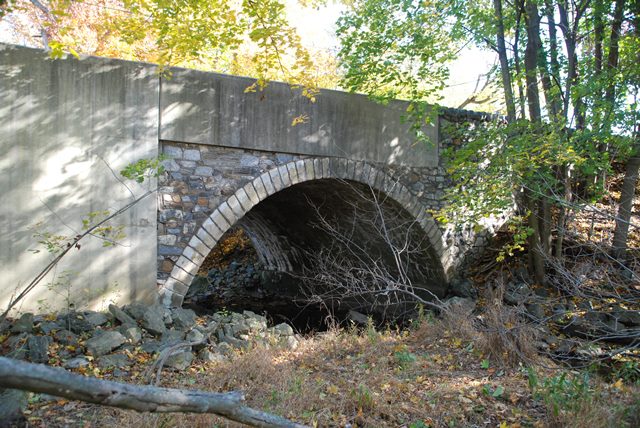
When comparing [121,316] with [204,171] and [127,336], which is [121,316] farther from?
[204,171]

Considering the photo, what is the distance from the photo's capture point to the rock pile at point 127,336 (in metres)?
4.52

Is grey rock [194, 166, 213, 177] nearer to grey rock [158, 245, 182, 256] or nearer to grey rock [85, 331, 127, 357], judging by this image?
grey rock [158, 245, 182, 256]

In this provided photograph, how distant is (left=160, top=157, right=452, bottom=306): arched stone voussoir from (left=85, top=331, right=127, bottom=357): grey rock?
4.14 ft

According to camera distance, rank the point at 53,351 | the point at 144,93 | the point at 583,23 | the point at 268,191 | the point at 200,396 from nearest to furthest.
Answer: the point at 200,396, the point at 53,351, the point at 144,93, the point at 268,191, the point at 583,23

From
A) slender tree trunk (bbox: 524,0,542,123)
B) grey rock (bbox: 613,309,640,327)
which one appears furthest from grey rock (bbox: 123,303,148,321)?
slender tree trunk (bbox: 524,0,542,123)

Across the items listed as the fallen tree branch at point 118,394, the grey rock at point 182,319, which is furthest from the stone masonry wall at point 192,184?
the fallen tree branch at point 118,394

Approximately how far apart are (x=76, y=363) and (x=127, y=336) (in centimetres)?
70

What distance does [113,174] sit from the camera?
19.4 feet

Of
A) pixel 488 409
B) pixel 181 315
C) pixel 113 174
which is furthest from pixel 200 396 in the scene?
pixel 113 174

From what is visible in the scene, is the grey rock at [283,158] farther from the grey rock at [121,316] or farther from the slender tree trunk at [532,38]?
the slender tree trunk at [532,38]

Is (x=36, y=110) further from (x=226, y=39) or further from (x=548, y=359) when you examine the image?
(x=548, y=359)

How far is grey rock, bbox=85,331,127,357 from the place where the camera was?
4.68 m

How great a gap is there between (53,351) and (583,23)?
8.17 metres

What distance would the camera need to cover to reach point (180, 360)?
15.8 ft
